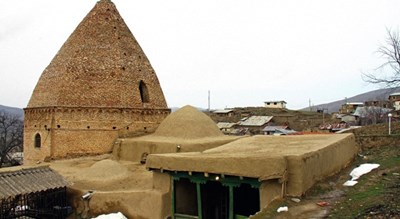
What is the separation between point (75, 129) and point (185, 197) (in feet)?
23.9

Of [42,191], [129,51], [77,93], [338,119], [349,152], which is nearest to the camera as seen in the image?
[42,191]

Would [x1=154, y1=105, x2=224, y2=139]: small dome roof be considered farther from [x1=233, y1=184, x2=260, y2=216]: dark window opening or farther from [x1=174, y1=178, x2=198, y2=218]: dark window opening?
[x1=174, y1=178, x2=198, y2=218]: dark window opening

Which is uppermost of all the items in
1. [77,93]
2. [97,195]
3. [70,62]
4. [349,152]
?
[70,62]

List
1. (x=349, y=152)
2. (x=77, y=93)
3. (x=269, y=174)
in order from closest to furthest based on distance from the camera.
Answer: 1. (x=269, y=174)
2. (x=349, y=152)
3. (x=77, y=93)

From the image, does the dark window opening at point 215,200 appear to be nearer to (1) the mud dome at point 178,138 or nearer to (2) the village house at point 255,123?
(1) the mud dome at point 178,138

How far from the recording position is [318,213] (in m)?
8.80

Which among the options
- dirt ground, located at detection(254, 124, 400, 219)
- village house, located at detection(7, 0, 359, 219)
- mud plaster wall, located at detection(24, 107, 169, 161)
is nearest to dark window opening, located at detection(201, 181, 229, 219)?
village house, located at detection(7, 0, 359, 219)

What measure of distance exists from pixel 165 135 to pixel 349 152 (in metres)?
8.04

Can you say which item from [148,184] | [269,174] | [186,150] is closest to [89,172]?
[148,184]

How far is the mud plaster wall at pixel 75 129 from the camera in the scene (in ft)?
58.1

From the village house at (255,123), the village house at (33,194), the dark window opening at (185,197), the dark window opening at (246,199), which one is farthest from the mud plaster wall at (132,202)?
the village house at (255,123)

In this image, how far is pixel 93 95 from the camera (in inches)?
721

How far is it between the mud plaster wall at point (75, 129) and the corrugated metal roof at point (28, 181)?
377cm

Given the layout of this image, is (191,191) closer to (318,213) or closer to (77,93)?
(318,213)
